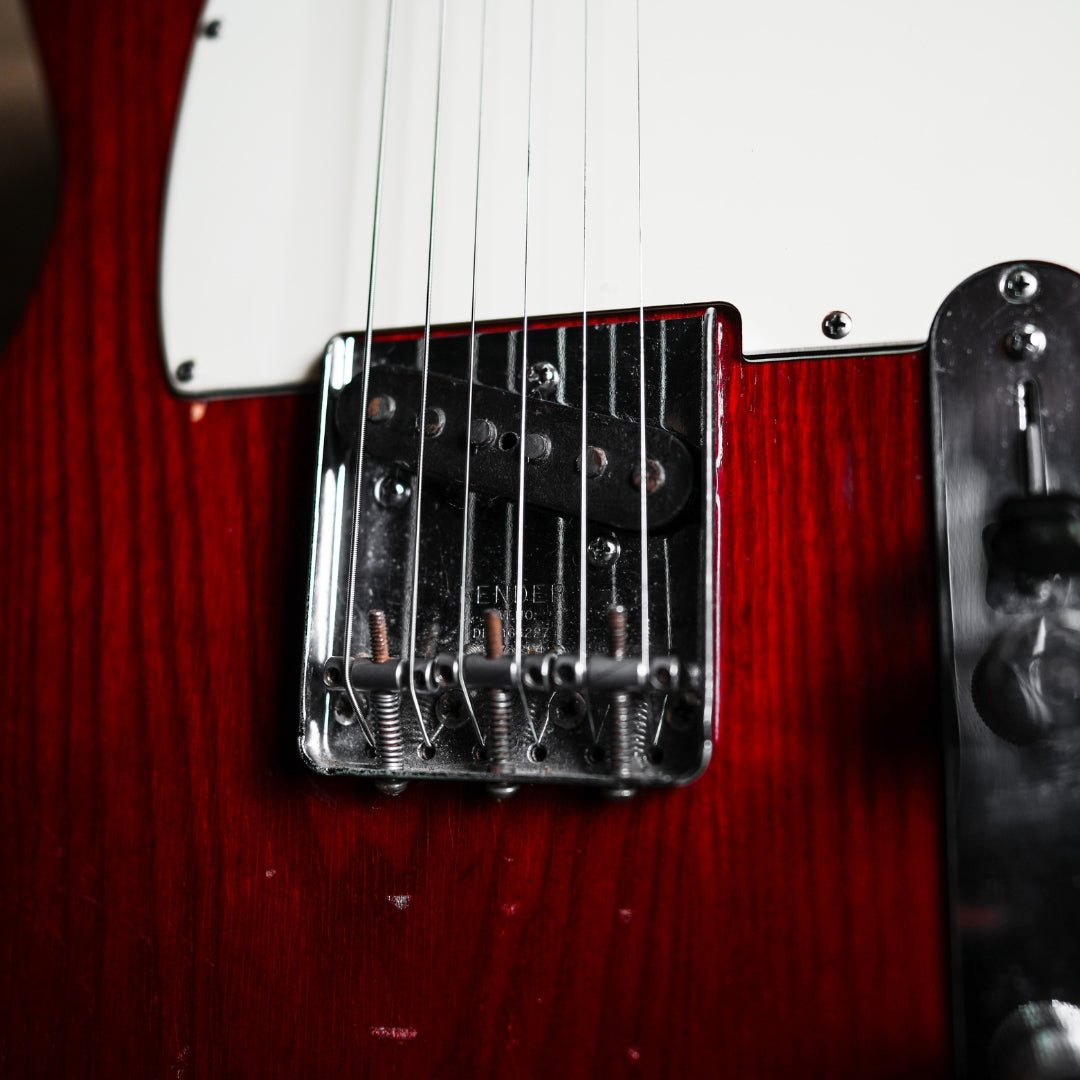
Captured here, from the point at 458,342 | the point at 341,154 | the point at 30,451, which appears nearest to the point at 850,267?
the point at 458,342

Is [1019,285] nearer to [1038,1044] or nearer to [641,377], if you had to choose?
[641,377]

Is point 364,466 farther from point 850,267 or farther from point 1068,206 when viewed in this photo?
point 1068,206

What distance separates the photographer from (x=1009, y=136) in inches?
20.6

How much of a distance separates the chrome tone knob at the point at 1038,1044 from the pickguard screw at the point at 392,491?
409mm

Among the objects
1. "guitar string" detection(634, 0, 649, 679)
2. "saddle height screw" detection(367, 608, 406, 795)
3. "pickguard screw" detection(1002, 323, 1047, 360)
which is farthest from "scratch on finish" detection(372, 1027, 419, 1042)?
"pickguard screw" detection(1002, 323, 1047, 360)

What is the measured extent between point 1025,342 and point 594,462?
228 millimetres

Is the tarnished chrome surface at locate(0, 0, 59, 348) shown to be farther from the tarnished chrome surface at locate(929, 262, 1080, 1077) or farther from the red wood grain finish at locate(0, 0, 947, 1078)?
the tarnished chrome surface at locate(929, 262, 1080, 1077)

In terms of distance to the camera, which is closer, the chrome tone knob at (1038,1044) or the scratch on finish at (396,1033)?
the chrome tone knob at (1038,1044)

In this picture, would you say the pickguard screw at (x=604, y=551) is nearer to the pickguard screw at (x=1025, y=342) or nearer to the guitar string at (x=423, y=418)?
the guitar string at (x=423, y=418)

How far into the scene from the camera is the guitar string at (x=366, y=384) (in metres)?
0.55

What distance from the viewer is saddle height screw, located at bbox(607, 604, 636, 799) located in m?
0.50

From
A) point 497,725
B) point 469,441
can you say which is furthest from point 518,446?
point 497,725

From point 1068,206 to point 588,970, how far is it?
1.53 feet

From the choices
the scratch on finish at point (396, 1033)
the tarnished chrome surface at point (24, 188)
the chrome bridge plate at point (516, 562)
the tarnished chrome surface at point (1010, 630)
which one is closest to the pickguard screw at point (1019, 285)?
the tarnished chrome surface at point (1010, 630)
